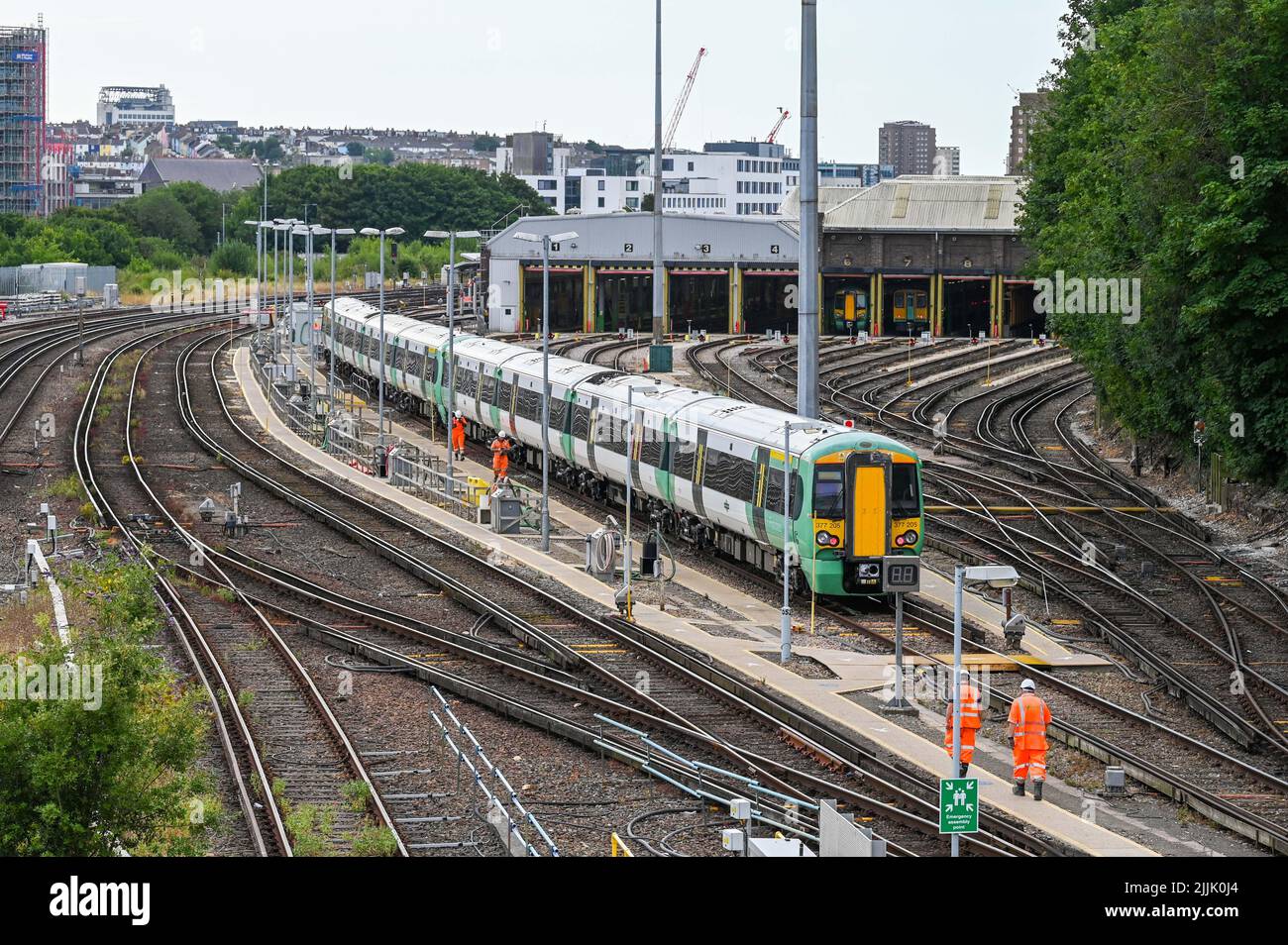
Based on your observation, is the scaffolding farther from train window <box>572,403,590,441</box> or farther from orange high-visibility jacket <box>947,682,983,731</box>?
orange high-visibility jacket <box>947,682,983,731</box>

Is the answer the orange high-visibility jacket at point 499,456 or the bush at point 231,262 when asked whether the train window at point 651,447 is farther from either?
the bush at point 231,262

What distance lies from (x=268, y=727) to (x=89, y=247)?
374ft

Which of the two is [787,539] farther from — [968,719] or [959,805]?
[959,805]

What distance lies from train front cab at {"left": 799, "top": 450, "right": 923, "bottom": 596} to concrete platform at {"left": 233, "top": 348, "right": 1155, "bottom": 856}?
146 centimetres

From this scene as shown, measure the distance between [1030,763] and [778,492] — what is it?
11493mm

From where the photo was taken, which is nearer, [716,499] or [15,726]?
[15,726]

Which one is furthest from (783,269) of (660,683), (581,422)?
(660,683)

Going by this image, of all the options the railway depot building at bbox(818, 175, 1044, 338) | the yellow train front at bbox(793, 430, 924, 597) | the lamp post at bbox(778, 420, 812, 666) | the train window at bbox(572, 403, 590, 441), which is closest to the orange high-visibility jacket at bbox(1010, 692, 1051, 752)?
the lamp post at bbox(778, 420, 812, 666)

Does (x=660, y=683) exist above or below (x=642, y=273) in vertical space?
below

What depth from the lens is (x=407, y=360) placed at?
59.9 meters

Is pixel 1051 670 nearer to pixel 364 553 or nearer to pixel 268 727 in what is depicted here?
pixel 268 727

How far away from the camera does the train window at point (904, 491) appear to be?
28828 millimetres

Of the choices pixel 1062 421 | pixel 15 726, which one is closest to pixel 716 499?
pixel 15 726

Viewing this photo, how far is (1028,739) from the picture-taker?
18719 mm
